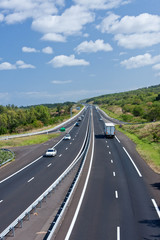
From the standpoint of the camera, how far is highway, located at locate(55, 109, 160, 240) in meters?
15.2

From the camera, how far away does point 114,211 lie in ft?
61.5

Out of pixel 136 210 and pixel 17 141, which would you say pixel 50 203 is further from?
pixel 17 141

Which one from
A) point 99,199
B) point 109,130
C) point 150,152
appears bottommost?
point 99,199

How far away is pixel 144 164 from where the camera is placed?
114 ft

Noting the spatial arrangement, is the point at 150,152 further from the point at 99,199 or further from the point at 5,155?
the point at 5,155

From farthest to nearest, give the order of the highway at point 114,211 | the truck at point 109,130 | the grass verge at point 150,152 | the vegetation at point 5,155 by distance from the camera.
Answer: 1. the truck at point 109,130
2. the vegetation at point 5,155
3. the grass verge at point 150,152
4. the highway at point 114,211

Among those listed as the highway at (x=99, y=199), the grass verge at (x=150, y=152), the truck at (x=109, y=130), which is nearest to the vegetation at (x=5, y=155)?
the highway at (x=99, y=199)

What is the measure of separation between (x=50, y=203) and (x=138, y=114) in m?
112

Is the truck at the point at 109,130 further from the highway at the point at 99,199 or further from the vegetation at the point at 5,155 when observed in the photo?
the vegetation at the point at 5,155

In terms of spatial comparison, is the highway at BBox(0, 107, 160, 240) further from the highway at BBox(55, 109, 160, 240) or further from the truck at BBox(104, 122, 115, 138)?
the truck at BBox(104, 122, 115, 138)

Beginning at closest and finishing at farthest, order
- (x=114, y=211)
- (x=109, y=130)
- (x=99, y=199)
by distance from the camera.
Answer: (x=114, y=211)
(x=99, y=199)
(x=109, y=130)

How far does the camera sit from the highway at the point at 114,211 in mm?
15156

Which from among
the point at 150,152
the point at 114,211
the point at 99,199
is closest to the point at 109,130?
the point at 150,152

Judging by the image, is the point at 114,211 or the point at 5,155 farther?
the point at 5,155
